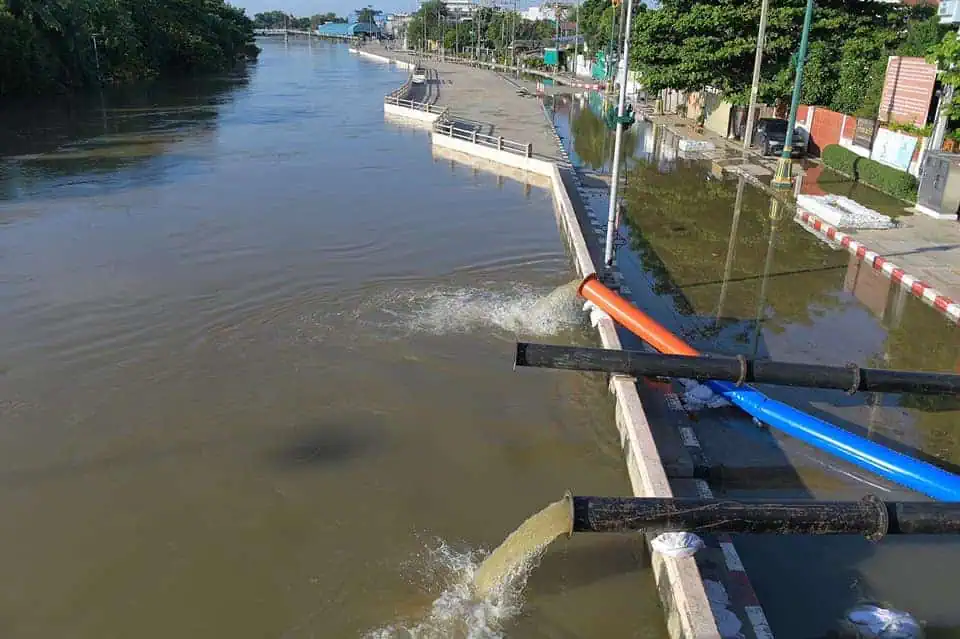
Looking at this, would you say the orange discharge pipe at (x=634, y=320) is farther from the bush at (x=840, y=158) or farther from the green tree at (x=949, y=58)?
the bush at (x=840, y=158)

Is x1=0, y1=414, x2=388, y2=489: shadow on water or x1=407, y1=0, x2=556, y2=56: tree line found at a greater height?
x1=407, y1=0, x2=556, y2=56: tree line

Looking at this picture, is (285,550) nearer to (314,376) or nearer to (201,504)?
(201,504)

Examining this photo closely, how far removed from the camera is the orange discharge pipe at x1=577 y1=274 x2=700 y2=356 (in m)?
9.84

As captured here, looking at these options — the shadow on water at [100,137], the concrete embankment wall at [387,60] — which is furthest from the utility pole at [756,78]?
the concrete embankment wall at [387,60]

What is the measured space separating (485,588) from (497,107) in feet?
129

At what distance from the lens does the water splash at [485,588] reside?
6.04m

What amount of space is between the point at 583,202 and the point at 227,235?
31.0 ft

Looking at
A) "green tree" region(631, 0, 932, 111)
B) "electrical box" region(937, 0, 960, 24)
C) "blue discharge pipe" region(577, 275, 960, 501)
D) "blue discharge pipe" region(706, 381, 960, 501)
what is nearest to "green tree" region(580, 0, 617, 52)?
"green tree" region(631, 0, 932, 111)

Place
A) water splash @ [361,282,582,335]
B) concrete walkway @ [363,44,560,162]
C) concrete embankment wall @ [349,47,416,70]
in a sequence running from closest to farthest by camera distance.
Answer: water splash @ [361,282,582,335] < concrete walkway @ [363,44,560,162] < concrete embankment wall @ [349,47,416,70]

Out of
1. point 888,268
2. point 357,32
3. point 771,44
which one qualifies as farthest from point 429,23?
point 888,268

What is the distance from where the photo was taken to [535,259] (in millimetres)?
15750

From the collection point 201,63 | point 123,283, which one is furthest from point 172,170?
point 201,63

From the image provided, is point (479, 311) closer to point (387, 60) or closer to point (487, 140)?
point (487, 140)

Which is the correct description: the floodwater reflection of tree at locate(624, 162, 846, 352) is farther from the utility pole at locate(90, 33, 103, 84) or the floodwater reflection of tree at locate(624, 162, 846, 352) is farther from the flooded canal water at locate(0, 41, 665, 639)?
the utility pole at locate(90, 33, 103, 84)
